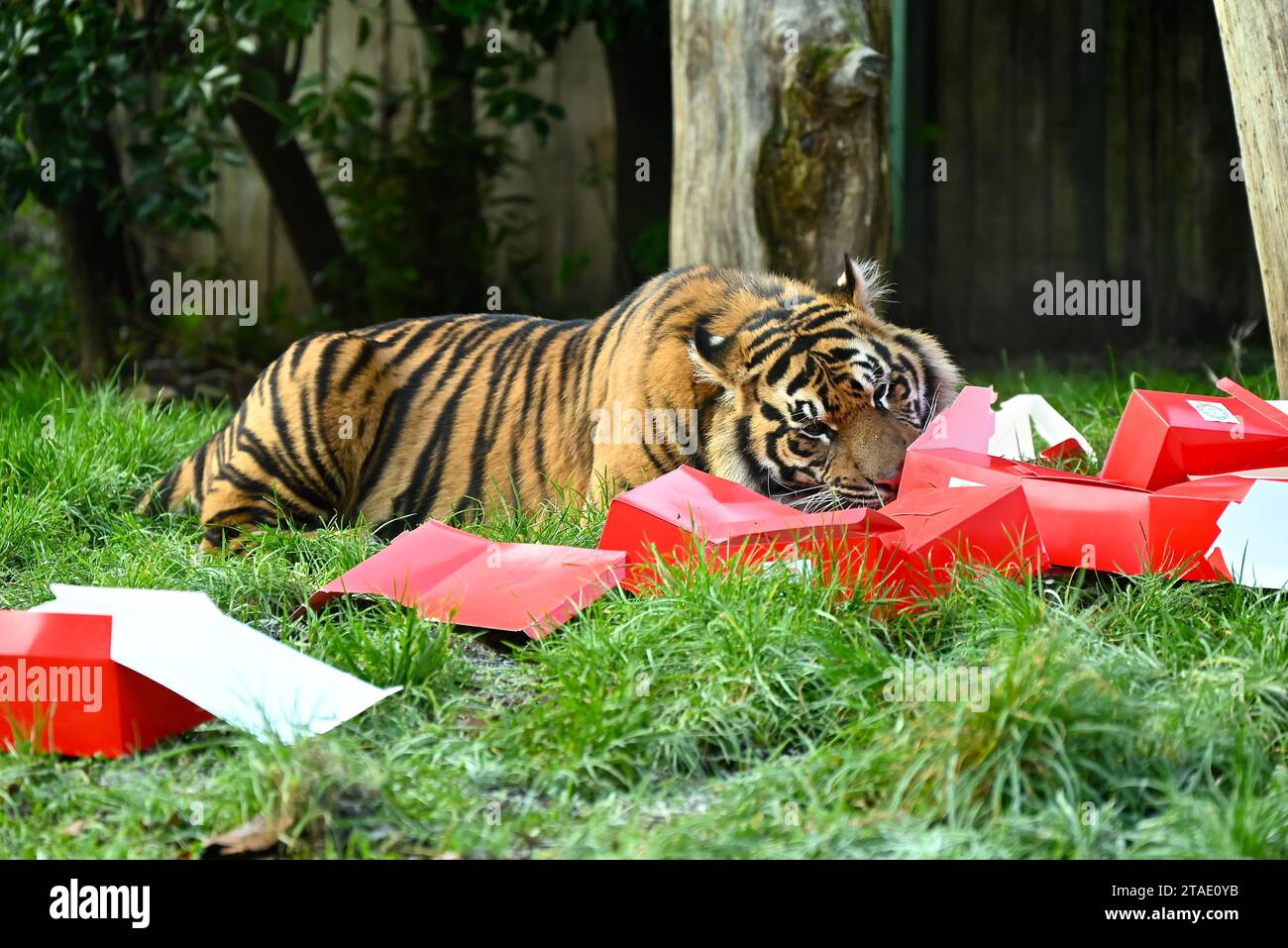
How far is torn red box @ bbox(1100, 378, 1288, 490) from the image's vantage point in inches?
129

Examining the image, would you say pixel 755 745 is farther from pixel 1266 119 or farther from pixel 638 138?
pixel 638 138

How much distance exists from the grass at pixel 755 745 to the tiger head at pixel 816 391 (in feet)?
2.33

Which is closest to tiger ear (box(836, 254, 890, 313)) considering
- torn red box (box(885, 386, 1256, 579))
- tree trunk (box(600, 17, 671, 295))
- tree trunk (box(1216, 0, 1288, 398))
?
torn red box (box(885, 386, 1256, 579))

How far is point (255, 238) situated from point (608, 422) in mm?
5777

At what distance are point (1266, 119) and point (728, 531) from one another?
1.97 meters

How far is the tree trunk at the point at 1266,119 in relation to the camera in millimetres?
3617

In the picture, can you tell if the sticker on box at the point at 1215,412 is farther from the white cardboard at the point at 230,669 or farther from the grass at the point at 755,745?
the white cardboard at the point at 230,669

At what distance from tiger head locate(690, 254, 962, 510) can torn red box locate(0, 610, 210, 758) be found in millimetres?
1757

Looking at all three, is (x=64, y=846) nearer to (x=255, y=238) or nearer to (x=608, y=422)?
(x=608, y=422)

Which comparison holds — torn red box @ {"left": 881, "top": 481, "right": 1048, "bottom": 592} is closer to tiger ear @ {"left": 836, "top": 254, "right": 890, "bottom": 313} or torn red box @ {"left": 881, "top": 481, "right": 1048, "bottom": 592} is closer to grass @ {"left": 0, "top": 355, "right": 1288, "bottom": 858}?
grass @ {"left": 0, "top": 355, "right": 1288, "bottom": 858}

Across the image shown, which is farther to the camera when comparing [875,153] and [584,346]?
[875,153]

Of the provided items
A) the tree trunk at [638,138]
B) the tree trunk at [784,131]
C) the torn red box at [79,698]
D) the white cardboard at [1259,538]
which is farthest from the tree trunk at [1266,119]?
the tree trunk at [638,138]
